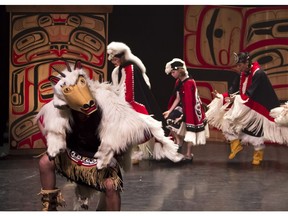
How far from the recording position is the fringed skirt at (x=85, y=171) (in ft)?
10.3

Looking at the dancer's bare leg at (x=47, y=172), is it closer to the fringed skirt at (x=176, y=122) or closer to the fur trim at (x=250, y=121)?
the fur trim at (x=250, y=121)

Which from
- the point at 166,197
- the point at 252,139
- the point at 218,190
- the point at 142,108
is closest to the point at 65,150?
the point at 166,197

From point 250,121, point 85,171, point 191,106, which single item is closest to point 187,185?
point 250,121

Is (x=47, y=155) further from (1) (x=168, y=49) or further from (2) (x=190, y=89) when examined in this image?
(1) (x=168, y=49)

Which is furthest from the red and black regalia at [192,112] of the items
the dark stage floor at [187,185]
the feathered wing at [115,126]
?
the feathered wing at [115,126]

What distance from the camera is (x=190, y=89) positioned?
5.98m

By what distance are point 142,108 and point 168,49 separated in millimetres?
2224

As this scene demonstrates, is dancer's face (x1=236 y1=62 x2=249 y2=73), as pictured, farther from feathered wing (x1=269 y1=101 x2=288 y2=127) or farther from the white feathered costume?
the white feathered costume

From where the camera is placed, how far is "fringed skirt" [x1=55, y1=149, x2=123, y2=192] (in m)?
3.14

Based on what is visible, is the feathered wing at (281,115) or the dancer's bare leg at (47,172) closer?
the dancer's bare leg at (47,172)

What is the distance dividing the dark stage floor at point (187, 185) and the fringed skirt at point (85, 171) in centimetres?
85

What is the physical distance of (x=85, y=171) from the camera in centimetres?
315

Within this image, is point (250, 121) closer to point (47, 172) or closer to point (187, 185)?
point (187, 185)

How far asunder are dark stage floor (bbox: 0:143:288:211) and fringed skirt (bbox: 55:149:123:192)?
855 mm
